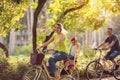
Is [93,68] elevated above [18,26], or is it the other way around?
[18,26]

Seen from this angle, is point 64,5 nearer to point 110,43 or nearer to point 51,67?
point 110,43

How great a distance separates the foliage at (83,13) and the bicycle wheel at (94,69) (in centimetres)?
445

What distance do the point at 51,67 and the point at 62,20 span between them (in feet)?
23.7

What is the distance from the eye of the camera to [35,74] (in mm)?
10531

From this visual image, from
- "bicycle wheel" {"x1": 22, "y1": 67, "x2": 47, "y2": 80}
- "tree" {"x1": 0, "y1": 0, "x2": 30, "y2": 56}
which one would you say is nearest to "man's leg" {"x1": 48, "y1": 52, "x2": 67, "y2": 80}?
"bicycle wheel" {"x1": 22, "y1": 67, "x2": 47, "y2": 80}

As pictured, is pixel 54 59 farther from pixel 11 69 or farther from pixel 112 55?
pixel 11 69

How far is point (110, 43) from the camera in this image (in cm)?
1330

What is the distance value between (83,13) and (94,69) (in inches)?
211

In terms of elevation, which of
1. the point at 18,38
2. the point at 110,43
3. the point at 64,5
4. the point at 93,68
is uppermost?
the point at 64,5

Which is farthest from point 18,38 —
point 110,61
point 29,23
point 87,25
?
point 110,61

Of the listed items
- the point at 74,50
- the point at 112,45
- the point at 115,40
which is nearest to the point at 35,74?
the point at 74,50

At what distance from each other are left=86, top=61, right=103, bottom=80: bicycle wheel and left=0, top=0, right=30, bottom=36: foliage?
4043 mm

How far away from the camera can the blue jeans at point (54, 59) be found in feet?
35.1

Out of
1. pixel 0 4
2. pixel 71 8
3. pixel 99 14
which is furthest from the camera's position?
pixel 99 14
